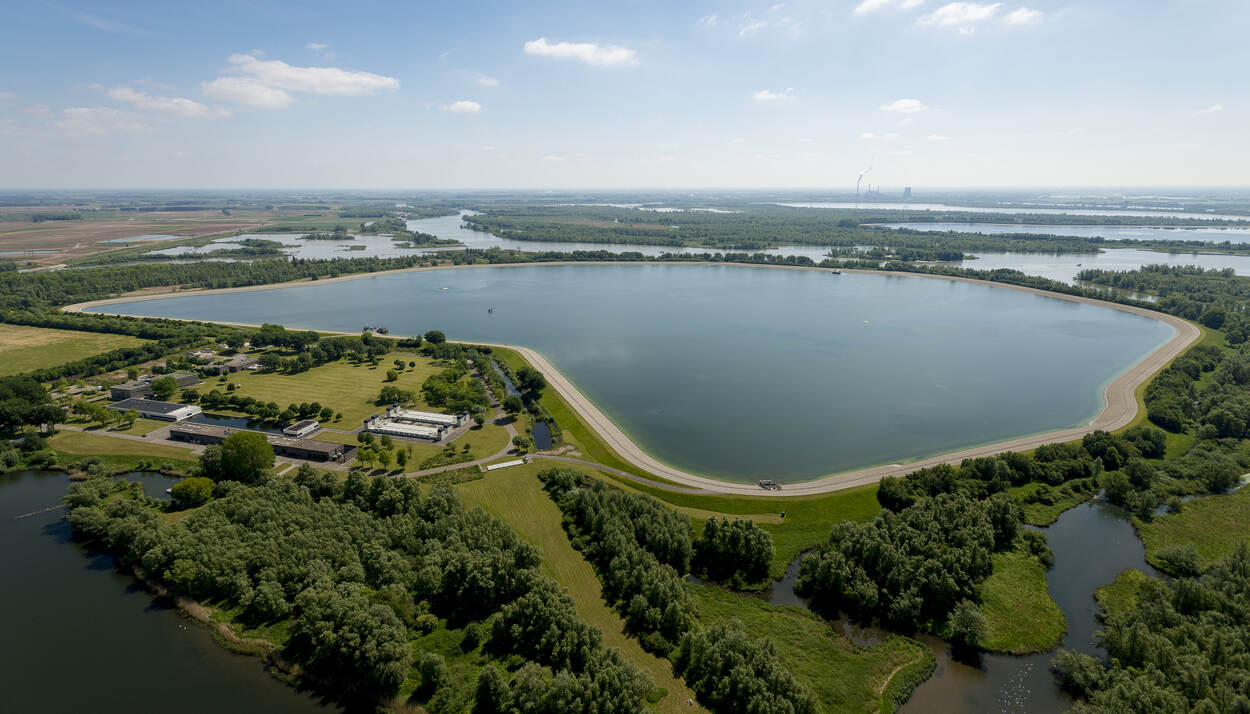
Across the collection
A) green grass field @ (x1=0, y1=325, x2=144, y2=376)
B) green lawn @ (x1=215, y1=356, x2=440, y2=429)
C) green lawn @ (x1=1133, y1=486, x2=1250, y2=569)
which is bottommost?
green lawn @ (x1=1133, y1=486, x2=1250, y2=569)

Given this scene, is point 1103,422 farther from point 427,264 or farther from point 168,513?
point 427,264

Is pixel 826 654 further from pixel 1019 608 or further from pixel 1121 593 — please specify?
pixel 1121 593

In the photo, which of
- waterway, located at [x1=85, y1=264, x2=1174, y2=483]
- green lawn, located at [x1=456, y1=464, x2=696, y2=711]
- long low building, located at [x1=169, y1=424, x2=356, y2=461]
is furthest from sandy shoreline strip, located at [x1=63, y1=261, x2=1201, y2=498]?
long low building, located at [x1=169, y1=424, x2=356, y2=461]

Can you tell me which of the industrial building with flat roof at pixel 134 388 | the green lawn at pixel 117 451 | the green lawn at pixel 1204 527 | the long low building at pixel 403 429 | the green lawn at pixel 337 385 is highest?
the industrial building with flat roof at pixel 134 388

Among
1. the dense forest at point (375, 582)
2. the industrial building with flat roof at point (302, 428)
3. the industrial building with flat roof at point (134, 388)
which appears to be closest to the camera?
the dense forest at point (375, 582)

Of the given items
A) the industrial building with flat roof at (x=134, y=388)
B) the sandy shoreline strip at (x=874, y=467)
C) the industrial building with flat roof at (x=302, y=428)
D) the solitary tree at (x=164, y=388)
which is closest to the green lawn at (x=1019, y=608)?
the sandy shoreline strip at (x=874, y=467)

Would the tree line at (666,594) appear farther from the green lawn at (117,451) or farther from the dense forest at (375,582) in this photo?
the green lawn at (117,451)

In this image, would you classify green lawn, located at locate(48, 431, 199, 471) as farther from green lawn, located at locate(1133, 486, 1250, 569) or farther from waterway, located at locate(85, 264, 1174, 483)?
green lawn, located at locate(1133, 486, 1250, 569)
